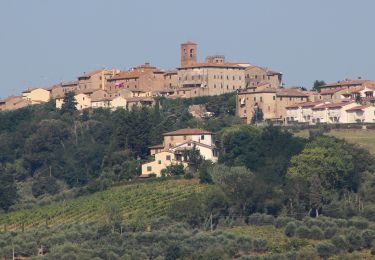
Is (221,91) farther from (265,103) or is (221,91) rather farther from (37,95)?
(37,95)

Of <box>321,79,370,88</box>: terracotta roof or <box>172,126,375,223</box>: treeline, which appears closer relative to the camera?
<box>172,126,375,223</box>: treeline

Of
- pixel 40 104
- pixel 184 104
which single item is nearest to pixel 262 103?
pixel 184 104

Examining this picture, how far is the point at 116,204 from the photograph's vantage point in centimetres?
7431

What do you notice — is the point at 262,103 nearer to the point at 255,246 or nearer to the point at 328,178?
the point at 328,178

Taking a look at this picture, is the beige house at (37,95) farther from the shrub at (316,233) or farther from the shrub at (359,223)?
the shrub at (316,233)

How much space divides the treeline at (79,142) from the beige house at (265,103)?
0.94m

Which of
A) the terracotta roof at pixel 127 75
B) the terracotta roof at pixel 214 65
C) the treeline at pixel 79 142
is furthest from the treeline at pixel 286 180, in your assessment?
the terracotta roof at pixel 127 75

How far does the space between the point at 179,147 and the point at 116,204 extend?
451 inches

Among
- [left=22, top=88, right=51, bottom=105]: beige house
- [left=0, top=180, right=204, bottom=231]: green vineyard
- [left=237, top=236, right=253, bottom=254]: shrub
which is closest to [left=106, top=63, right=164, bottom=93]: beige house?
[left=22, top=88, right=51, bottom=105]: beige house

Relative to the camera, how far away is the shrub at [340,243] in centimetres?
6396

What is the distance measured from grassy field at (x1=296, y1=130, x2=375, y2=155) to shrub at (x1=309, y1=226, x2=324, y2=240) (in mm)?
18819

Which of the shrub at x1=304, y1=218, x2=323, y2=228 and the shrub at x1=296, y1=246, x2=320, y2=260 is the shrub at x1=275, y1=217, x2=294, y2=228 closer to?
the shrub at x1=304, y1=218, x2=323, y2=228

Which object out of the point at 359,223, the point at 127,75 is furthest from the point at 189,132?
the point at 127,75

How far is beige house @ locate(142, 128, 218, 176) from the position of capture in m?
83.4
